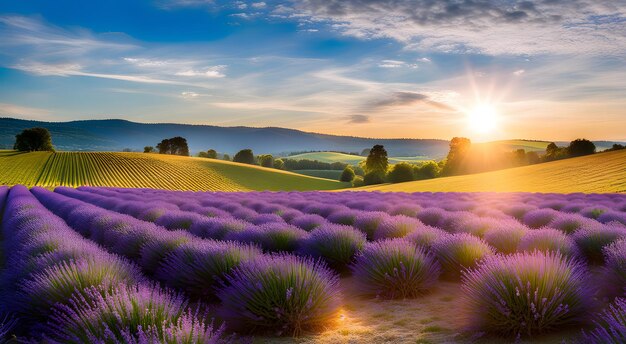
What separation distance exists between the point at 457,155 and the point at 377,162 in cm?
1215

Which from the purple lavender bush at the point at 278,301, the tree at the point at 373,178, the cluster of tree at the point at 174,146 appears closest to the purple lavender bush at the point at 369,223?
the purple lavender bush at the point at 278,301

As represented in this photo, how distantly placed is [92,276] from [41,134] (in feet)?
304

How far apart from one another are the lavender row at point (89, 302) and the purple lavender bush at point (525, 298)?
7.36 ft

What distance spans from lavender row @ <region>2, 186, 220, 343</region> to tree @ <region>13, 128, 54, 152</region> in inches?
3486

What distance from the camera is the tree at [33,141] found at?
269ft

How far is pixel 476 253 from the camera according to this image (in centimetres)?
607

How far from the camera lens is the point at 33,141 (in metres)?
82.9

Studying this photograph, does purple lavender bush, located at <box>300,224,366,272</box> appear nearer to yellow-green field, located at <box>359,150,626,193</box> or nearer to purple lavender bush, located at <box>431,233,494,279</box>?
purple lavender bush, located at <box>431,233,494,279</box>

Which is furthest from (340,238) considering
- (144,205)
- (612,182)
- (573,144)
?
(573,144)

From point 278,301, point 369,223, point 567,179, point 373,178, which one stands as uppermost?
point 278,301

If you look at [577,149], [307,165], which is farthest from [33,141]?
[577,149]

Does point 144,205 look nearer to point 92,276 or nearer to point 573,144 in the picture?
point 92,276

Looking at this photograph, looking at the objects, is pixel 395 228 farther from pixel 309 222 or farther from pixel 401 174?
pixel 401 174

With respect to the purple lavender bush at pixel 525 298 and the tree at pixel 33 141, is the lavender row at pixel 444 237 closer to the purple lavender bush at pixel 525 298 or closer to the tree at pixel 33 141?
the purple lavender bush at pixel 525 298
